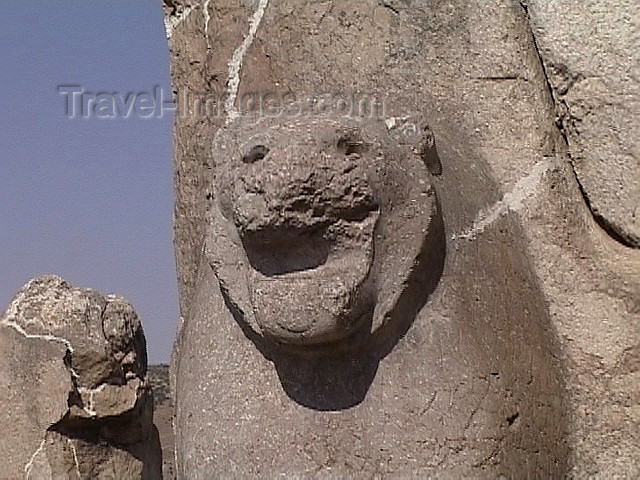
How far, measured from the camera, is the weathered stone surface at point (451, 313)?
1.30 meters

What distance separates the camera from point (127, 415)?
2.13 meters

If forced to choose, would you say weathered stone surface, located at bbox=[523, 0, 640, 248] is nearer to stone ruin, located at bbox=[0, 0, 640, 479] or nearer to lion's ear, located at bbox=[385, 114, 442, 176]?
stone ruin, located at bbox=[0, 0, 640, 479]

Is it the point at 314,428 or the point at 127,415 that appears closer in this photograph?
the point at 314,428

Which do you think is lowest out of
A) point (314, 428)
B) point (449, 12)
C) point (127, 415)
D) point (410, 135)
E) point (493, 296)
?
point (127, 415)

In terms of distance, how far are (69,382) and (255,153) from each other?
83 centimetres

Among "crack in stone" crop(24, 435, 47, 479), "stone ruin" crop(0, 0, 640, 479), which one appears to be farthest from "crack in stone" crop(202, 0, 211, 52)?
"crack in stone" crop(24, 435, 47, 479)

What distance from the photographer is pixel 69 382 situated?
6.51 feet

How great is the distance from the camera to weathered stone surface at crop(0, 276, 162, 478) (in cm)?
197

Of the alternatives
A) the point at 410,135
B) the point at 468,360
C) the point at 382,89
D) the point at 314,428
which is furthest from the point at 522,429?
the point at 382,89

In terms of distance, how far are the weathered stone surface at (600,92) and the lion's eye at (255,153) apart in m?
0.42

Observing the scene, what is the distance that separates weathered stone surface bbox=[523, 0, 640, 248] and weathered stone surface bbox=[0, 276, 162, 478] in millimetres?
905

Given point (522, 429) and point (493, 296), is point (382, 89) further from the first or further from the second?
point (522, 429)

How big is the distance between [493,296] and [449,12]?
1.32 feet

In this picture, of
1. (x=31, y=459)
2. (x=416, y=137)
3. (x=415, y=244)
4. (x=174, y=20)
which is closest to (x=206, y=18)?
(x=174, y=20)
